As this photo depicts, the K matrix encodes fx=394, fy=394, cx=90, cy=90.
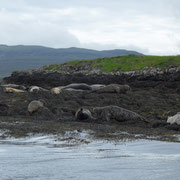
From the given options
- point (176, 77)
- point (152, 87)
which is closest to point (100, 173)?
point (152, 87)

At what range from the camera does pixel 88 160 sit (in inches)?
332

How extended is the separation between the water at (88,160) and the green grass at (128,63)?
31205mm

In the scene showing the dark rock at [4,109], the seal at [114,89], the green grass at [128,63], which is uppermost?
the green grass at [128,63]

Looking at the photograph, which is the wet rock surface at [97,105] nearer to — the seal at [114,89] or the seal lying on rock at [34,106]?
the seal lying on rock at [34,106]

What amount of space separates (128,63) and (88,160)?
127ft

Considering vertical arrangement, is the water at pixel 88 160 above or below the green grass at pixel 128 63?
below

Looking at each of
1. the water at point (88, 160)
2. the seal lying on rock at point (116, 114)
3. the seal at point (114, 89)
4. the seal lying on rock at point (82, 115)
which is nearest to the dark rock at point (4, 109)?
the seal lying on rock at point (82, 115)

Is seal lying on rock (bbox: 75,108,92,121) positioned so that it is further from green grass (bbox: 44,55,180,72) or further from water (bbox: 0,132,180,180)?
green grass (bbox: 44,55,180,72)

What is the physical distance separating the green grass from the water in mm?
31205

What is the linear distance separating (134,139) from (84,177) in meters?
4.92

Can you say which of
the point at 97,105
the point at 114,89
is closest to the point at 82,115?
the point at 97,105

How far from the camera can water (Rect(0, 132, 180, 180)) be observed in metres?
6.99

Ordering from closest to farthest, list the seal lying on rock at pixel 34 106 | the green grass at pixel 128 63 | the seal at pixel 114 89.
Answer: the seal lying on rock at pixel 34 106 < the seal at pixel 114 89 < the green grass at pixel 128 63

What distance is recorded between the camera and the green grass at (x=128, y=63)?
4306 centimetres
